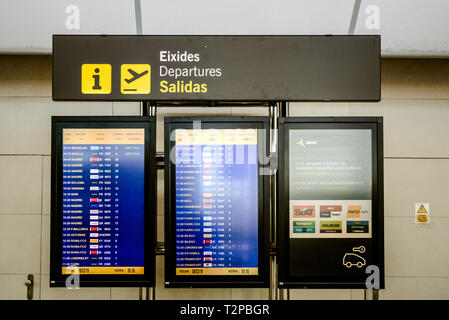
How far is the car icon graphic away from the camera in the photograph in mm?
2131

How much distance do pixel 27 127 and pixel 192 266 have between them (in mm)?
1744

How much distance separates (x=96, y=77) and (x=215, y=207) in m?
1.05

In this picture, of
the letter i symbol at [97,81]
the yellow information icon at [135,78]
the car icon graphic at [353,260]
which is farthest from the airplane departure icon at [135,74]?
the car icon graphic at [353,260]

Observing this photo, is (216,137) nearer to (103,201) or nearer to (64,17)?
(103,201)

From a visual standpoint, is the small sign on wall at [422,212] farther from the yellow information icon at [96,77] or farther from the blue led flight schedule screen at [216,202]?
the yellow information icon at [96,77]

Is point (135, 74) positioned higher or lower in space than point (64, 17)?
lower

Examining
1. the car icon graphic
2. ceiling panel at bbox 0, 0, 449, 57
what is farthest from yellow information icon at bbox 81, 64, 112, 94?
the car icon graphic

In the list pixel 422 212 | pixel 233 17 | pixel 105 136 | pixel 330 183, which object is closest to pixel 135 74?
pixel 105 136

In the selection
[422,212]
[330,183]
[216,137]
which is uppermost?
[216,137]

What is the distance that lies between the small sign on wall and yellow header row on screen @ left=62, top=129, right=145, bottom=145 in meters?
2.16

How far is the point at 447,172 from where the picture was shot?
2691mm

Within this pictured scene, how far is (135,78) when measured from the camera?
154cm

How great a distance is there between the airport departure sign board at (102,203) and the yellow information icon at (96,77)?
0.62 metres

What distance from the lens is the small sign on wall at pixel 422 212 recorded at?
2.67 meters
